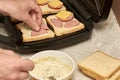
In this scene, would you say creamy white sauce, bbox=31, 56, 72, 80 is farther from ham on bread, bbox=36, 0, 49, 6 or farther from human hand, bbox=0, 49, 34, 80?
ham on bread, bbox=36, 0, 49, 6

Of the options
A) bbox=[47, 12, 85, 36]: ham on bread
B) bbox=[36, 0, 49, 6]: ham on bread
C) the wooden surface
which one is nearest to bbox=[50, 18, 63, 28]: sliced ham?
bbox=[47, 12, 85, 36]: ham on bread

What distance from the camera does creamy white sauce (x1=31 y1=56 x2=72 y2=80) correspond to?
2.90 ft

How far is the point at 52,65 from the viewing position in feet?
3.03

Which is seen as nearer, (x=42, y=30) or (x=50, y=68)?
(x=50, y=68)

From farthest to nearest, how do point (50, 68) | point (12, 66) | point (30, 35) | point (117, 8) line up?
point (117, 8), point (30, 35), point (50, 68), point (12, 66)

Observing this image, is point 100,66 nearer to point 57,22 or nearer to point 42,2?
point 57,22

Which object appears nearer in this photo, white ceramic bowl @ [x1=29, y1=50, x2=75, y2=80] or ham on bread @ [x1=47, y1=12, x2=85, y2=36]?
white ceramic bowl @ [x1=29, y1=50, x2=75, y2=80]

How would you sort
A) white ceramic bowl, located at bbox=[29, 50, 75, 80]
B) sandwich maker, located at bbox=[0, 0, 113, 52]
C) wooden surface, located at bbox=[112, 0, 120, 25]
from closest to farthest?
white ceramic bowl, located at bbox=[29, 50, 75, 80] < sandwich maker, located at bbox=[0, 0, 113, 52] < wooden surface, located at bbox=[112, 0, 120, 25]

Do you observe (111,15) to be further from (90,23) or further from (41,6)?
(41,6)

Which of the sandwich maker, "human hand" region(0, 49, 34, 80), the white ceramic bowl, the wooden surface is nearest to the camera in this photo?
"human hand" region(0, 49, 34, 80)

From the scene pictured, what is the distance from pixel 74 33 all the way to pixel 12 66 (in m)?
0.34

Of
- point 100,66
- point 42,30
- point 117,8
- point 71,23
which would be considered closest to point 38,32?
point 42,30

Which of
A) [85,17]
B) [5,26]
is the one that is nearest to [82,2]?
[85,17]

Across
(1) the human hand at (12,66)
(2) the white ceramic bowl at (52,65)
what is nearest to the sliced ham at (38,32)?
(2) the white ceramic bowl at (52,65)
